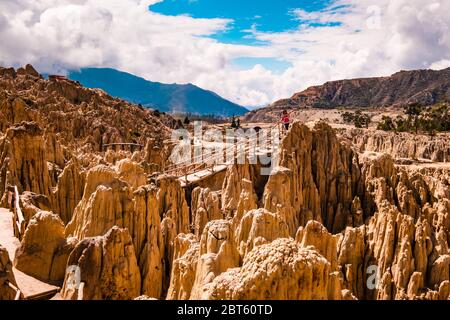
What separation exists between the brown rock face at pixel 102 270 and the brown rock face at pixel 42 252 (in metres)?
Result: 1.26

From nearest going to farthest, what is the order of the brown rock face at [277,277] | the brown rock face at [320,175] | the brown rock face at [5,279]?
1. the brown rock face at [277,277]
2. the brown rock face at [5,279]
3. the brown rock face at [320,175]

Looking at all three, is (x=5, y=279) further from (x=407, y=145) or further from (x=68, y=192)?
(x=407, y=145)

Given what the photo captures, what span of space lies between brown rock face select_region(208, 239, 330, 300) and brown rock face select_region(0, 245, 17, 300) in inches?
183

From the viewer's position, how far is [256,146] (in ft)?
108

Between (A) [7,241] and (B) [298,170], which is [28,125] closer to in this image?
(A) [7,241]

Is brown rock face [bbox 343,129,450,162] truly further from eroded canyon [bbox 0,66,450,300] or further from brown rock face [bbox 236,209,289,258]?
brown rock face [bbox 236,209,289,258]

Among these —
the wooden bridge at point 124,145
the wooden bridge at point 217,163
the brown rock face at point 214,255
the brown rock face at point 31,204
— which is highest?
the wooden bridge at point 124,145

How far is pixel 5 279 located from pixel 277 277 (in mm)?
6003

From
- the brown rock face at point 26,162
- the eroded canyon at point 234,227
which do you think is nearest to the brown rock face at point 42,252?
the eroded canyon at point 234,227

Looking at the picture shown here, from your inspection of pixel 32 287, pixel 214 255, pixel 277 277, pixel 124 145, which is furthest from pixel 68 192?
pixel 124 145

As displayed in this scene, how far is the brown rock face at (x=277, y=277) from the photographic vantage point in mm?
7633

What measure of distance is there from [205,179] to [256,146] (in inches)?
203

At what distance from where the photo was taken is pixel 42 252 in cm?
1318

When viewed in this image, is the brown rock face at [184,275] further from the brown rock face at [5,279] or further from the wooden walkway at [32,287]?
the brown rock face at [5,279]
